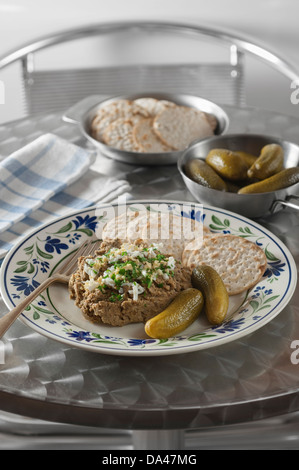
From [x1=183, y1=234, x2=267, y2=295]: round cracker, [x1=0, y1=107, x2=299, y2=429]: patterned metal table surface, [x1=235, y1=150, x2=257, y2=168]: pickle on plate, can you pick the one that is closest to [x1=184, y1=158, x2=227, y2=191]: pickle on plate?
[x1=235, y1=150, x2=257, y2=168]: pickle on plate

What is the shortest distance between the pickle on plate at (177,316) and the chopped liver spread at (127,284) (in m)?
0.03

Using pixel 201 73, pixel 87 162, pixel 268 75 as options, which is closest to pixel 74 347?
pixel 87 162

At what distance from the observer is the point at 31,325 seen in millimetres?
1009

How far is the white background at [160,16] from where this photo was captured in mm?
4133

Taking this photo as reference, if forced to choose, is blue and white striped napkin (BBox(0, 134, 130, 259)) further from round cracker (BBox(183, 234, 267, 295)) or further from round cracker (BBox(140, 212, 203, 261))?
round cracker (BBox(183, 234, 267, 295))

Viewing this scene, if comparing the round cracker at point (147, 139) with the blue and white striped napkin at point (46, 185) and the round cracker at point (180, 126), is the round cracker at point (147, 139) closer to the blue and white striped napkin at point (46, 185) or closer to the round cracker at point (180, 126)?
the round cracker at point (180, 126)

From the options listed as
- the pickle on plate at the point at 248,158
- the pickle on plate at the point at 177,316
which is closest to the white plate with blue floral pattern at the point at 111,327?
the pickle on plate at the point at 177,316

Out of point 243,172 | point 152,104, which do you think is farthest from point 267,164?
→ point 152,104

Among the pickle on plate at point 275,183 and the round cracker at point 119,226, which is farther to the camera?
the pickle on plate at point 275,183

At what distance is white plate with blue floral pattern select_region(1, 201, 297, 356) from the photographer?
0.99 metres

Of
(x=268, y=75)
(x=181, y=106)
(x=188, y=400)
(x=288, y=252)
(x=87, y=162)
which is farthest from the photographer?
(x=268, y=75)

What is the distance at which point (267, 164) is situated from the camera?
4.83 feet

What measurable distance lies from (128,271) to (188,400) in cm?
25
